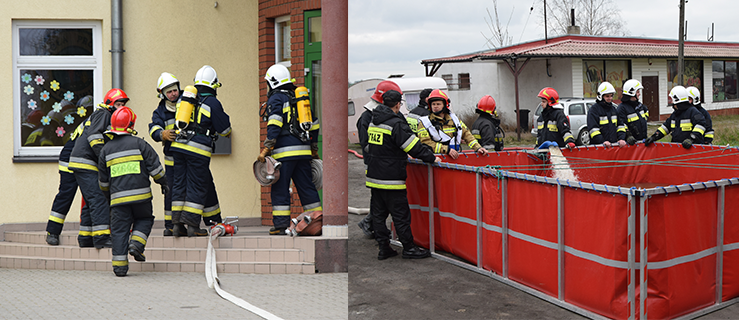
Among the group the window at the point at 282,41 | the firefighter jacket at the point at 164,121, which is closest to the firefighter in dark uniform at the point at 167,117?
the firefighter jacket at the point at 164,121

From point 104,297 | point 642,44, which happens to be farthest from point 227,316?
point 642,44

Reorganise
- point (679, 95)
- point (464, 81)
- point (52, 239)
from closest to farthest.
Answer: point (52, 239) → point (679, 95) → point (464, 81)

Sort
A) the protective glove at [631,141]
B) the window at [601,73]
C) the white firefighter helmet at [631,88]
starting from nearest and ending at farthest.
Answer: the protective glove at [631,141]
the white firefighter helmet at [631,88]
the window at [601,73]

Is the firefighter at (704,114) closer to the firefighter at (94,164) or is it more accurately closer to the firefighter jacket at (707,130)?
the firefighter jacket at (707,130)

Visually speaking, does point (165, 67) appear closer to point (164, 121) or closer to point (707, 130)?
point (164, 121)

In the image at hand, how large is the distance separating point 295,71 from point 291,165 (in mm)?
2112

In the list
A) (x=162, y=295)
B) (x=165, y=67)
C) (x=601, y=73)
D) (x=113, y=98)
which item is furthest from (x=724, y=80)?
(x=162, y=295)

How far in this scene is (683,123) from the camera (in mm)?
9844

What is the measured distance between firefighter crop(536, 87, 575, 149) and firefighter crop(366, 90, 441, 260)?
3250 millimetres

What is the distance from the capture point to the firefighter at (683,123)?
377 inches

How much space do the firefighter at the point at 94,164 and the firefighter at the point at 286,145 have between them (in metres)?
1.87

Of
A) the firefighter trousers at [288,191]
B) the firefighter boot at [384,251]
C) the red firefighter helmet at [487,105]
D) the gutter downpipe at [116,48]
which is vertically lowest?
the firefighter boot at [384,251]

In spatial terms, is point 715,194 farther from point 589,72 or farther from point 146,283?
point 589,72

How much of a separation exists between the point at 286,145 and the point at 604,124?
5506 millimetres
